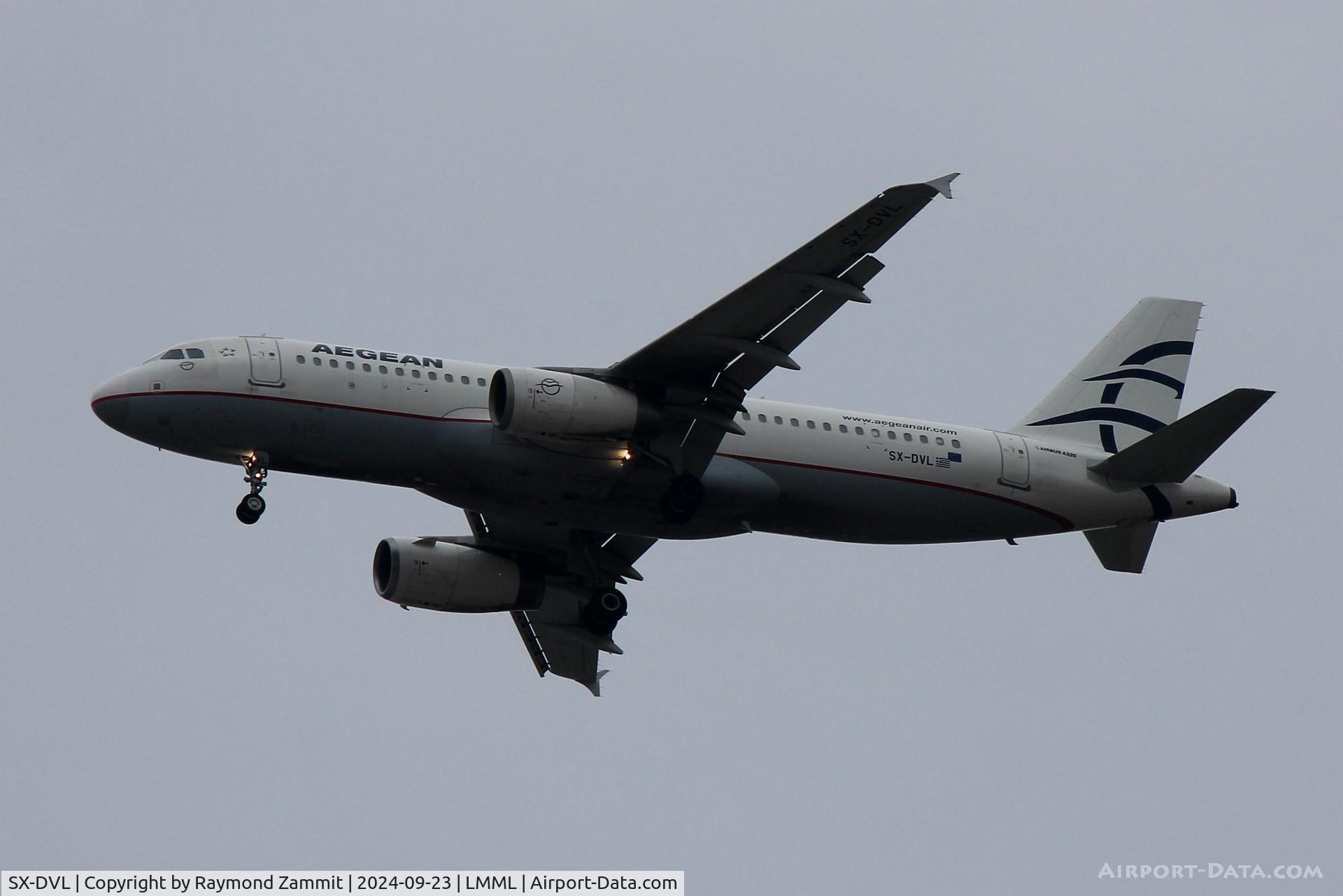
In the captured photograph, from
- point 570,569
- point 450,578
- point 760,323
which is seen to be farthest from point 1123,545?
point 450,578

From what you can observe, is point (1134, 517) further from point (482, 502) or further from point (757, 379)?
point (482, 502)

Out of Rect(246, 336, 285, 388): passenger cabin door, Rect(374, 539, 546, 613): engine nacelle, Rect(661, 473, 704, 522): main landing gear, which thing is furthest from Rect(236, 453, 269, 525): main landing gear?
Rect(661, 473, 704, 522): main landing gear

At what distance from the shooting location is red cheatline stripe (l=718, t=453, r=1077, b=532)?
3678cm

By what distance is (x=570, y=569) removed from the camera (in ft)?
137

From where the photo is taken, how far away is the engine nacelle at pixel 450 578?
40281 millimetres

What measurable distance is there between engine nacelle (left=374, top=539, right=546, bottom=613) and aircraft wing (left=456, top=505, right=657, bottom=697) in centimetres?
44

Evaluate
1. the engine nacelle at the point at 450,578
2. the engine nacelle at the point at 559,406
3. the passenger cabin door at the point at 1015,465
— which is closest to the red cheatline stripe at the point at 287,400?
the engine nacelle at the point at 559,406

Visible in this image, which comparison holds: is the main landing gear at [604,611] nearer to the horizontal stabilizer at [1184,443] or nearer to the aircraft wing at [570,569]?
the aircraft wing at [570,569]

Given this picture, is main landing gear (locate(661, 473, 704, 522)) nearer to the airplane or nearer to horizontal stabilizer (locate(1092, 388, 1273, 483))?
the airplane

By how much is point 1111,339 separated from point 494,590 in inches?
606

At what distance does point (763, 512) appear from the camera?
121ft

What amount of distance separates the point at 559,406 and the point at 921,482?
27.0 feet

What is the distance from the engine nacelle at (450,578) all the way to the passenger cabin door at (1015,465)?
10.6 meters

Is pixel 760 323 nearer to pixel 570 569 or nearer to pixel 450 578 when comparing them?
pixel 570 569
